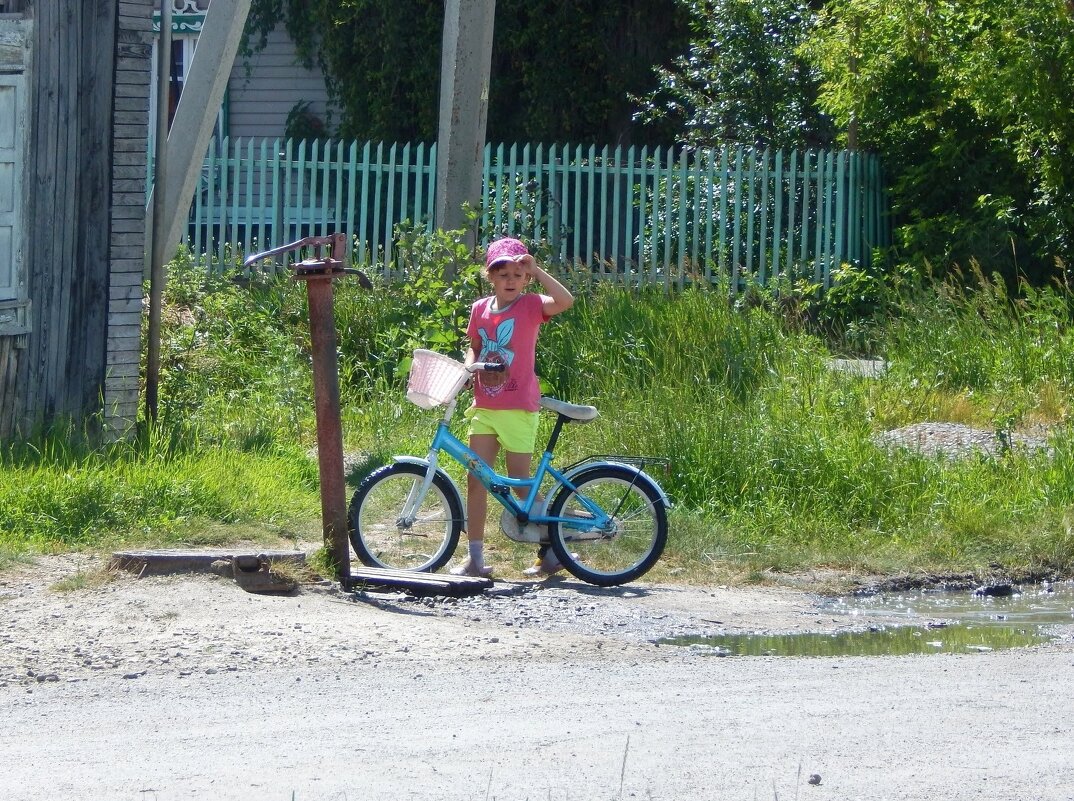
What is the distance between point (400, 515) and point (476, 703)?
2.01 meters

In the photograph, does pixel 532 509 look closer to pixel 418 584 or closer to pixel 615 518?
pixel 615 518

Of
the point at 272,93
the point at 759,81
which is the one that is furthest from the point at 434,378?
the point at 272,93

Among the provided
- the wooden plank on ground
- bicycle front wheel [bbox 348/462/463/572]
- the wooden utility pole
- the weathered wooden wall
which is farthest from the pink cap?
the wooden utility pole

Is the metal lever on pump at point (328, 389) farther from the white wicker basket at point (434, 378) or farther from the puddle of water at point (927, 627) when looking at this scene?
the puddle of water at point (927, 627)

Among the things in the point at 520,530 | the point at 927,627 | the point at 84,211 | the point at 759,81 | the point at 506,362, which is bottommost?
the point at 927,627

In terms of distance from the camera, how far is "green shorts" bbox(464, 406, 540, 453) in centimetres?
664

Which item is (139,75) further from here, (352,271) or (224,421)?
(352,271)

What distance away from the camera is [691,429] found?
8.52 metres

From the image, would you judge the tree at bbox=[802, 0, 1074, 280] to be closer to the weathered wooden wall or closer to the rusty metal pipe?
the weathered wooden wall

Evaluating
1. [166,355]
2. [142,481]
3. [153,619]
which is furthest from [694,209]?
[153,619]

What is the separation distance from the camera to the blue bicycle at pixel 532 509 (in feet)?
21.7

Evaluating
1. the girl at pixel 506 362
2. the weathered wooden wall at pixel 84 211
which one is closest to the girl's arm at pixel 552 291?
the girl at pixel 506 362

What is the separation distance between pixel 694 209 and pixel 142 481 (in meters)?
8.33

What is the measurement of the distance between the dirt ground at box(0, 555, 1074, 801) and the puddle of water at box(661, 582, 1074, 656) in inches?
5.7
